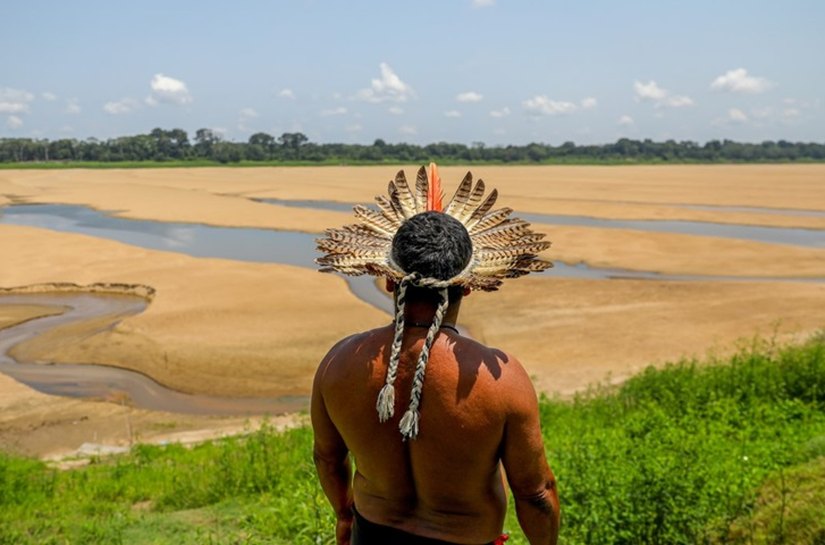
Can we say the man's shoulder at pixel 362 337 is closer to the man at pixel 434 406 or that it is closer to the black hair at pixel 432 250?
the man at pixel 434 406

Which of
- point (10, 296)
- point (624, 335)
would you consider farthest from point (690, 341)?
point (10, 296)

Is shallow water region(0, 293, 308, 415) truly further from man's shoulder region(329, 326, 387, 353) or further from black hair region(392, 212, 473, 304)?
black hair region(392, 212, 473, 304)

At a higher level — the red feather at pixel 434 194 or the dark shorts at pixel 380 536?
the red feather at pixel 434 194

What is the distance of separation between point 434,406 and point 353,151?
100895 mm

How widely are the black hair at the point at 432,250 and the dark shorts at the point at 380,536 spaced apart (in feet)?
2.13

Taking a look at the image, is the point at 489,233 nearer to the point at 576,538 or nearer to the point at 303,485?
the point at 576,538

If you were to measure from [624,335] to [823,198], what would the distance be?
114 ft

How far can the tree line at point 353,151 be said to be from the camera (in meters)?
93.4

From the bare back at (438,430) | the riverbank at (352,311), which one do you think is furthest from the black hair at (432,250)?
the riverbank at (352,311)

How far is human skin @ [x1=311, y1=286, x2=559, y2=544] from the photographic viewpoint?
6.40ft

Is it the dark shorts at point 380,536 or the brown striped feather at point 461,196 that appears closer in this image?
the dark shorts at point 380,536

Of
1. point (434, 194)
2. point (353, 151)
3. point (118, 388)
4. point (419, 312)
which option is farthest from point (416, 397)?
point (353, 151)

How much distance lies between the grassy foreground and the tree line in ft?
287

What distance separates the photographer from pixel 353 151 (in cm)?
10119
